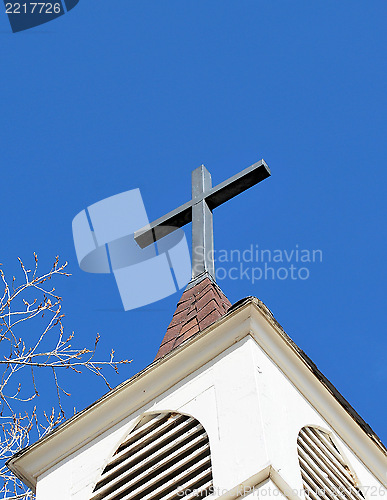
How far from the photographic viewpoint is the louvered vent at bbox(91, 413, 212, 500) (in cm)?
495

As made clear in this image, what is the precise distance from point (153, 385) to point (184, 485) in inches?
34.2

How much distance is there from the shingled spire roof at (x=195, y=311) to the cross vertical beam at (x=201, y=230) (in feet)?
0.51

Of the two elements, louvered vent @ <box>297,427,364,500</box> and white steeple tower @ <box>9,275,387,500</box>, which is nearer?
white steeple tower @ <box>9,275,387,500</box>

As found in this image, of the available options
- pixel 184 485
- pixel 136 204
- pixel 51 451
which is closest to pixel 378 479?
pixel 184 485

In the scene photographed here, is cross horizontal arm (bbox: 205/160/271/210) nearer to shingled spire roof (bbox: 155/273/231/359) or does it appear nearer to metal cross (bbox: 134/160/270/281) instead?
metal cross (bbox: 134/160/270/281)

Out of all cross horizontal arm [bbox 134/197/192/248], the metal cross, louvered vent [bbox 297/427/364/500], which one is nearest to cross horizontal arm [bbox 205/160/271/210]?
the metal cross

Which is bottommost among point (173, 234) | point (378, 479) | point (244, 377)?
point (378, 479)

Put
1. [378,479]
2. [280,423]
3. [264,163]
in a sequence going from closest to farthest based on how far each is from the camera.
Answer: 1. [280,423]
2. [378,479]
3. [264,163]

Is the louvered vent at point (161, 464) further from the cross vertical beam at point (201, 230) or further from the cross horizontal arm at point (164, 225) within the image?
the cross horizontal arm at point (164, 225)

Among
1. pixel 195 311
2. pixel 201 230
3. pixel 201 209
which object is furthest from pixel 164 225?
pixel 195 311

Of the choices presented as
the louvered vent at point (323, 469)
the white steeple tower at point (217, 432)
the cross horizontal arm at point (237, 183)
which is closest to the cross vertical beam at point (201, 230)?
the cross horizontal arm at point (237, 183)

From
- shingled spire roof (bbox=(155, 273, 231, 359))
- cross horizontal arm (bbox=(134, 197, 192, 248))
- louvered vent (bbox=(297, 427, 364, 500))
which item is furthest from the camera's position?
Result: cross horizontal arm (bbox=(134, 197, 192, 248))

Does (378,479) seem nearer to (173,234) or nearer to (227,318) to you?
(227,318)

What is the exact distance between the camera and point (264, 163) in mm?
8047
